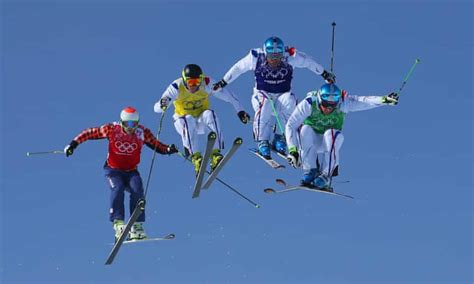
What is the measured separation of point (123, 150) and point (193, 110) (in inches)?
72.8

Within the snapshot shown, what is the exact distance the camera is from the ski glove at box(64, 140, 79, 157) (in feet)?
80.2

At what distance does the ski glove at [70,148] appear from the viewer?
2444 centimetres

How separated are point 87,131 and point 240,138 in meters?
3.02

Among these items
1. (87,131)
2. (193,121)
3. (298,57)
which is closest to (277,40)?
(298,57)

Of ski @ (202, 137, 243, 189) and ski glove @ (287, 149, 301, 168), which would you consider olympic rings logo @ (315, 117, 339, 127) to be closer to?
ski glove @ (287, 149, 301, 168)

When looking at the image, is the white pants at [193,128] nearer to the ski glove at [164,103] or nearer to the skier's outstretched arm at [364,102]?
the ski glove at [164,103]

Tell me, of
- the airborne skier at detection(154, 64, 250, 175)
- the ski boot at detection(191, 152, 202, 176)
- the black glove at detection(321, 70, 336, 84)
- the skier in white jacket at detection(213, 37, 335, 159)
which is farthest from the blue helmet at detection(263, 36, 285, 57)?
the ski boot at detection(191, 152, 202, 176)

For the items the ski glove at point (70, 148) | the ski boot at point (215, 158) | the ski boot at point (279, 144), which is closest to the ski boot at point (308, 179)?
the ski boot at point (279, 144)

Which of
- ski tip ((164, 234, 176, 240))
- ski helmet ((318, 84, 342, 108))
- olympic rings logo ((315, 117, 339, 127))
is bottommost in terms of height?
ski tip ((164, 234, 176, 240))

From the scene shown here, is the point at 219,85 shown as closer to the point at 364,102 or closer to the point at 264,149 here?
the point at 264,149

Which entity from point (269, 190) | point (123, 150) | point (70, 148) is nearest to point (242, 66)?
point (269, 190)

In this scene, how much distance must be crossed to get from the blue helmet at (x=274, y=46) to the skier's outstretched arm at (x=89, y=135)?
11.6 feet

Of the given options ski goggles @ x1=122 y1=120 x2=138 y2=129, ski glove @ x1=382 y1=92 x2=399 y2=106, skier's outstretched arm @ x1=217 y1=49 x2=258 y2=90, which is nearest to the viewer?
ski goggles @ x1=122 y1=120 x2=138 y2=129

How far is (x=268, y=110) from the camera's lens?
25953 mm
